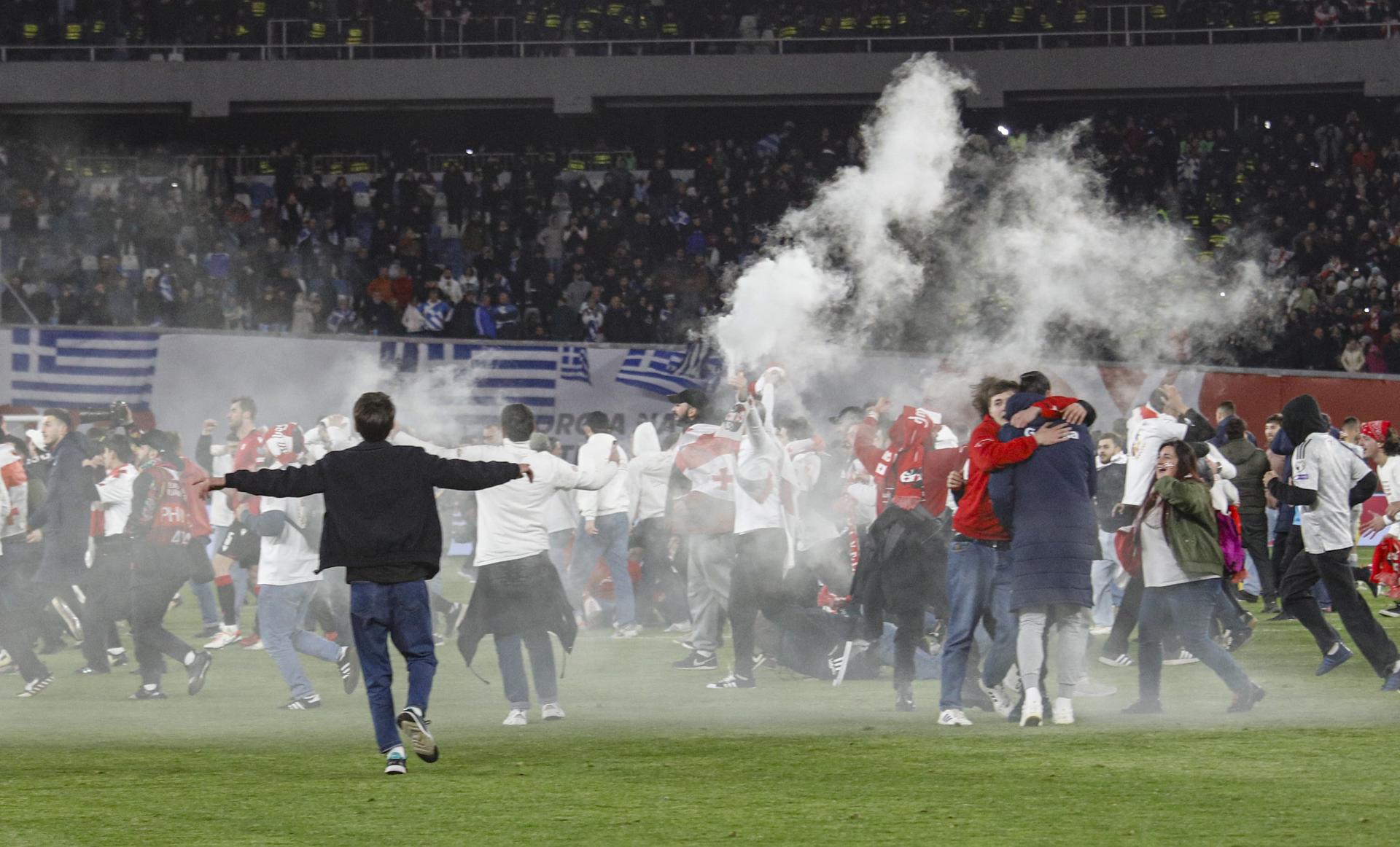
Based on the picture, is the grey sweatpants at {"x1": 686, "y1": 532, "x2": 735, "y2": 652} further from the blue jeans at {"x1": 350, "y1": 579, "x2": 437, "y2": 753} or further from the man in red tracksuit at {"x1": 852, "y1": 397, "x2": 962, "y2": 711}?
the blue jeans at {"x1": 350, "y1": 579, "x2": 437, "y2": 753}

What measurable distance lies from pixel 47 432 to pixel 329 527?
20.0ft

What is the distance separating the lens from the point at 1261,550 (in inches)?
665

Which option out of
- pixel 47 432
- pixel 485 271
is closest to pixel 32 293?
pixel 485 271

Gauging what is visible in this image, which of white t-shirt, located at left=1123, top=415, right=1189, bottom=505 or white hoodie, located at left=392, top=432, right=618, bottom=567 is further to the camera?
white t-shirt, located at left=1123, top=415, right=1189, bottom=505

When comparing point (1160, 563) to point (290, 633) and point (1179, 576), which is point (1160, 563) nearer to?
point (1179, 576)

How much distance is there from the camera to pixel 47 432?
13898 millimetres

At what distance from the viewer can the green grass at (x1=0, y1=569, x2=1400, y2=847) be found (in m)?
6.99

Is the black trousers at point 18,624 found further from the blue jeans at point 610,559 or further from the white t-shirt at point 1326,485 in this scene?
the white t-shirt at point 1326,485

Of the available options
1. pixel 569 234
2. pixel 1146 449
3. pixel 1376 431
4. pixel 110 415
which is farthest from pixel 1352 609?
pixel 569 234

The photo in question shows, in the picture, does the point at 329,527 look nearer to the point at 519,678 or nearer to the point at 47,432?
the point at 519,678

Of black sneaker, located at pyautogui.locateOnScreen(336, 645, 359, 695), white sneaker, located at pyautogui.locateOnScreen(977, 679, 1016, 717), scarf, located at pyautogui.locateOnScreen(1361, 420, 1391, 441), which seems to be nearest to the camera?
white sneaker, located at pyautogui.locateOnScreen(977, 679, 1016, 717)

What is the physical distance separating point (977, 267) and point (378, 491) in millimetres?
17601

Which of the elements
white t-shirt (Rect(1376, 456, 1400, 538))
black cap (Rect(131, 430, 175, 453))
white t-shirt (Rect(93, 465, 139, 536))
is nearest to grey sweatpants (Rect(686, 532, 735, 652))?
black cap (Rect(131, 430, 175, 453))

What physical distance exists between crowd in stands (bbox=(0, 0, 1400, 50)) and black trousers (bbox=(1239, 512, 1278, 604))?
18348 mm
